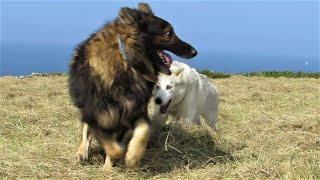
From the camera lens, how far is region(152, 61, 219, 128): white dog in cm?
661

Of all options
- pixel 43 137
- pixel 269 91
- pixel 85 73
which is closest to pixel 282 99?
pixel 269 91

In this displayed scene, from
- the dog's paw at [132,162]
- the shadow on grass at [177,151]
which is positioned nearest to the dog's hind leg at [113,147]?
the dog's paw at [132,162]

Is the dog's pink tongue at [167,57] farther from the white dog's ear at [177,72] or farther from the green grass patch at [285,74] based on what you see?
the green grass patch at [285,74]

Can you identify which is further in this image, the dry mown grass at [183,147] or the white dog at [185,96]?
the white dog at [185,96]

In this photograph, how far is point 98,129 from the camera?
471 centimetres

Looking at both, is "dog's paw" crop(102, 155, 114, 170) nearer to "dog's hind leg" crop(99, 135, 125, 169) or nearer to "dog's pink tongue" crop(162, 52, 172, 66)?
"dog's hind leg" crop(99, 135, 125, 169)

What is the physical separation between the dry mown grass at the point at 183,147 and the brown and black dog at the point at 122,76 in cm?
37

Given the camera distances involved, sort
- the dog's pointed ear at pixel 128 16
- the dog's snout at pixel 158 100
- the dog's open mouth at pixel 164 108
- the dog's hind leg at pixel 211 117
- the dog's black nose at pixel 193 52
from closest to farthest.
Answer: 1. the dog's pointed ear at pixel 128 16
2. the dog's black nose at pixel 193 52
3. the dog's snout at pixel 158 100
4. the dog's open mouth at pixel 164 108
5. the dog's hind leg at pixel 211 117

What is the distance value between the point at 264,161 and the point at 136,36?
5.40 feet

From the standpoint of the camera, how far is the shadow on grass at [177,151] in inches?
199

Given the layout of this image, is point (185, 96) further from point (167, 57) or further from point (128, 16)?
point (128, 16)

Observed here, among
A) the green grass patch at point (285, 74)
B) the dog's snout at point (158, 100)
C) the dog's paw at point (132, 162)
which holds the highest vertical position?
the dog's snout at point (158, 100)

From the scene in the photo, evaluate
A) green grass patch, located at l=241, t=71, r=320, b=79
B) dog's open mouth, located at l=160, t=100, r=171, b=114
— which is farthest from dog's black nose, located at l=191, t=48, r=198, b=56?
green grass patch, located at l=241, t=71, r=320, b=79

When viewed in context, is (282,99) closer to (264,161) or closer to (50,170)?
(264,161)
